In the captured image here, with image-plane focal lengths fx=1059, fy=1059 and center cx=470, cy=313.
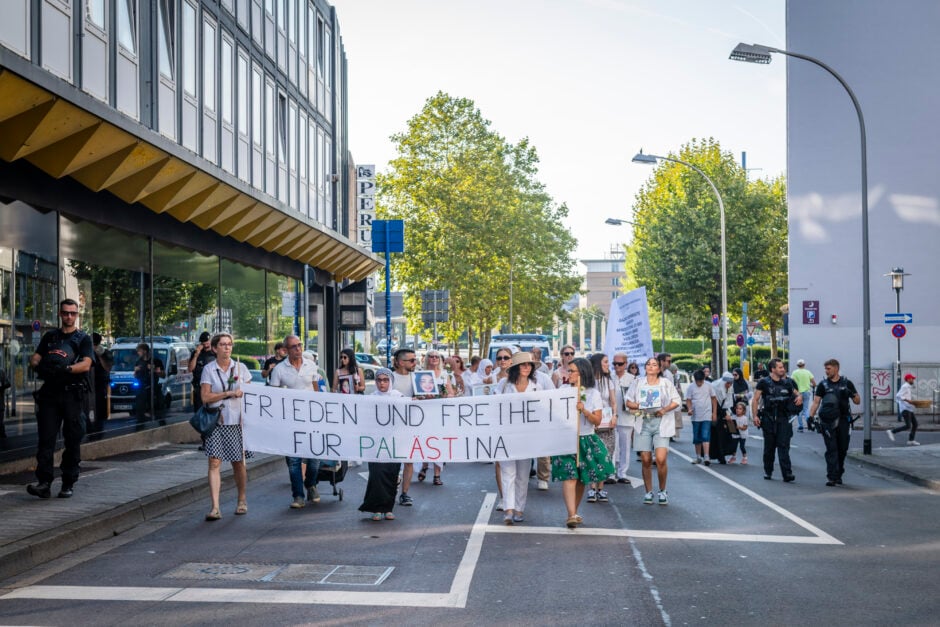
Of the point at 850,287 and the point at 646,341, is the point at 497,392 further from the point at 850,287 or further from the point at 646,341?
the point at 850,287

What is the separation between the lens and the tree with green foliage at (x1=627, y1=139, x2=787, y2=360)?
5434 cm

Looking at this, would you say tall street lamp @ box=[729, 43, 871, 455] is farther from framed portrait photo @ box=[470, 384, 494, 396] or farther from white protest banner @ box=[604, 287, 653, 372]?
framed portrait photo @ box=[470, 384, 494, 396]

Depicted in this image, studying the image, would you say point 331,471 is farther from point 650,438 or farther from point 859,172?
point 859,172

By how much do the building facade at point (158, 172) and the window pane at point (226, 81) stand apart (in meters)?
0.06

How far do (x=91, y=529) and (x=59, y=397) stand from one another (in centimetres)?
209

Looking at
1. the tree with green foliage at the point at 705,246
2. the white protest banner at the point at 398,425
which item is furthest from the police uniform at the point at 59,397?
the tree with green foliage at the point at 705,246

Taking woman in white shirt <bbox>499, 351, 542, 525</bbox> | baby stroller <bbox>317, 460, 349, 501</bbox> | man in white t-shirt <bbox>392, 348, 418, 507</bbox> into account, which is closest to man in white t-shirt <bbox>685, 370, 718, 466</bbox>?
man in white t-shirt <bbox>392, 348, 418, 507</bbox>

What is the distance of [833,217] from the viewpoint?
38.0m

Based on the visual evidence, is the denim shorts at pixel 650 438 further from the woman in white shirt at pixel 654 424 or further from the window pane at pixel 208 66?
the window pane at pixel 208 66

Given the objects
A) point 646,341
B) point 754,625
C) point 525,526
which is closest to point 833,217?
point 646,341

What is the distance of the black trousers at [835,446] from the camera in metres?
14.9

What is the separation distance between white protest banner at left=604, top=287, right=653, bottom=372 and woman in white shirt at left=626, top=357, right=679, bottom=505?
13.1ft

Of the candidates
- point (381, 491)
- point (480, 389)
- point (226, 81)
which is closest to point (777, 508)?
point (381, 491)

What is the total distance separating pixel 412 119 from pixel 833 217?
27.2m
